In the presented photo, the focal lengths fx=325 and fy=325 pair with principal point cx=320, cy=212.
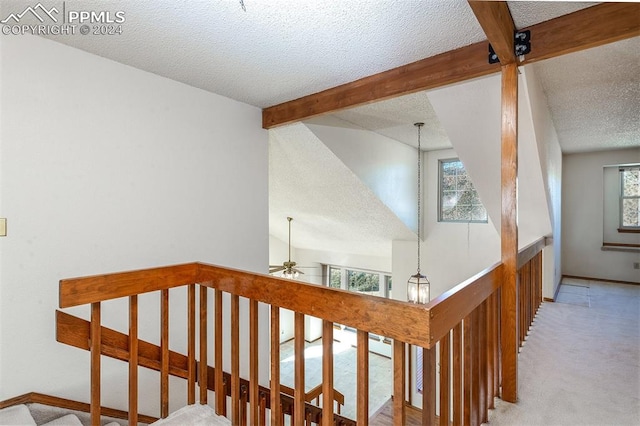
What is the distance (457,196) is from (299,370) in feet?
16.3

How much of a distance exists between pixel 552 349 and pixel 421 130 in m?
2.96

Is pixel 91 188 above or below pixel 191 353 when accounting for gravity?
above

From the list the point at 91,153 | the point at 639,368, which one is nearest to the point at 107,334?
the point at 91,153

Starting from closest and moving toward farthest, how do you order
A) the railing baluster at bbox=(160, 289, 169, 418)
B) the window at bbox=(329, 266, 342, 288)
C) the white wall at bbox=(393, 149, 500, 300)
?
the railing baluster at bbox=(160, 289, 169, 418) → the white wall at bbox=(393, 149, 500, 300) → the window at bbox=(329, 266, 342, 288)

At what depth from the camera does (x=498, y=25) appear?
1.69 meters

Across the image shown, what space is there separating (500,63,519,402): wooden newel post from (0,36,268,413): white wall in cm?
241

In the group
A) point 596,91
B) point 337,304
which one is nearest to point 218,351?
point 337,304

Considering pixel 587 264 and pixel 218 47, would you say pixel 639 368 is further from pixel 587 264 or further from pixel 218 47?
pixel 587 264

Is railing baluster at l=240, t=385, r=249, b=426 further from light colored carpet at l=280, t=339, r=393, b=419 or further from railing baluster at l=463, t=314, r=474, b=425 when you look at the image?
light colored carpet at l=280, t=339, r=393, b=419

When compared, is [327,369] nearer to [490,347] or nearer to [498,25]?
[490,347]

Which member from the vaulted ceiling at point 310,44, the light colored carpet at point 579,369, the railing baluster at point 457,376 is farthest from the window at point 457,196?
the railing baluster at point 457,376

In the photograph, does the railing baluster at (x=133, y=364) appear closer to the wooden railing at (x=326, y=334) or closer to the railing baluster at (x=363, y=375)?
the wooden railing at (x=326, y=334)

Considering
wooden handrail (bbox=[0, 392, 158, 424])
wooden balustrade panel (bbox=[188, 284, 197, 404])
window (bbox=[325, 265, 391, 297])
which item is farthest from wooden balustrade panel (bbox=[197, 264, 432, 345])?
window (bbox=[325, 265, 391, 297])

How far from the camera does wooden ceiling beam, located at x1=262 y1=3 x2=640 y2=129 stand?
69.4 inches
